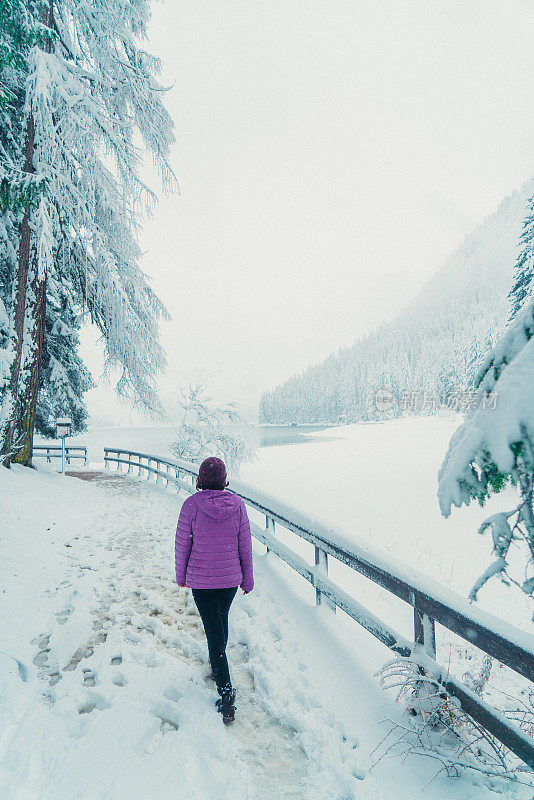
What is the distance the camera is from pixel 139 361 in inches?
517

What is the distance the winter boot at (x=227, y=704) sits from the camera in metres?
3.06

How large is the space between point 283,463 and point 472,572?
19415 mm

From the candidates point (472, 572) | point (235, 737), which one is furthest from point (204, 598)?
point (472, 572)

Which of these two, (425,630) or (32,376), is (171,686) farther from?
(32,376)

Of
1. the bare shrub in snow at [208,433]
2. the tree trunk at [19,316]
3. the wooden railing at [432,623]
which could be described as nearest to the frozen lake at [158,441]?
the bare shrub in snow at [208,433]

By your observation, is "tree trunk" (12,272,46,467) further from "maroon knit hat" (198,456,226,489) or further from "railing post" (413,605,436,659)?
"railing post" (413,605,436,659)

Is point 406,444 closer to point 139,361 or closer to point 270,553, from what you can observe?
point 139,361

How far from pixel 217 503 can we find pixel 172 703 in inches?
65.7

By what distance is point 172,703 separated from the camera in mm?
3227

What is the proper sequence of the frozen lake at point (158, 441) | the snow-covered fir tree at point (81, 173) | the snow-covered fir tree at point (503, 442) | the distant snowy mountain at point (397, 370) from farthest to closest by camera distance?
the distant snowy mountain at point (397, 370)
the frozen lake at point (158, 441)
the snow-covered fir tree at point (81, 173)
the snow-covered fir tree at point (503, 442)

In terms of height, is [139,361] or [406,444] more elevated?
[139,361]

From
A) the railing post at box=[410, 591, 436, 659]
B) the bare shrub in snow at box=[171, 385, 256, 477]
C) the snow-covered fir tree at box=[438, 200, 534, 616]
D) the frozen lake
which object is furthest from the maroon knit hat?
the bare shrub in snow at box=[171, 385, 256, 477]

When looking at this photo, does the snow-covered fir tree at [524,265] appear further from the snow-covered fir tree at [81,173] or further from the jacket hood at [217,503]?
the jacket hood at [217,503]

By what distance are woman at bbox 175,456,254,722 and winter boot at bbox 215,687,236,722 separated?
0.01m
